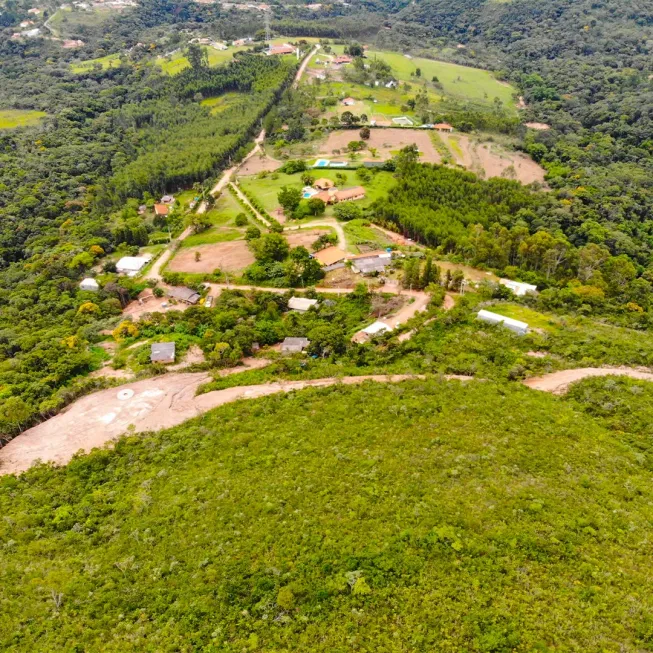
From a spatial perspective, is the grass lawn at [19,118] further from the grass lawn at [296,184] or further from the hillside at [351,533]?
the hillside at [351,533]

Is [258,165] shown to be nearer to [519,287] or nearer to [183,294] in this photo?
[183,294]

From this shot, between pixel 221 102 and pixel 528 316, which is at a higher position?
pixel 221 102

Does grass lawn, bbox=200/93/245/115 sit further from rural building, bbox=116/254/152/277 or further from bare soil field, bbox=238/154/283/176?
rural building, bbox=116/254/152/277

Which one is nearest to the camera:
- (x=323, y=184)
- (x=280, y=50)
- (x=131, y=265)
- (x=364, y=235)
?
(x=131, y=265)

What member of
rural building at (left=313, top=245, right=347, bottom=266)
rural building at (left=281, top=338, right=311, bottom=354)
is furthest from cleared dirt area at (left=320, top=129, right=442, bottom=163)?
rural building at (left=281, top=338, right=311, bottom=354)

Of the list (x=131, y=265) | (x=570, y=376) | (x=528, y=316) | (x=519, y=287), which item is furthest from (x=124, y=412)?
(x=519, y=287)

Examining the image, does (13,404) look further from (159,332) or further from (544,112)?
(544,112)
